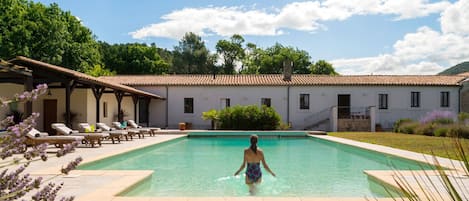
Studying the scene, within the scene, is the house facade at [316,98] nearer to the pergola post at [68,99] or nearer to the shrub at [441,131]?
the shrub at [441,131]

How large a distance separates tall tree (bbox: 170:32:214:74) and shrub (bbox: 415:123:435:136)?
110 ft

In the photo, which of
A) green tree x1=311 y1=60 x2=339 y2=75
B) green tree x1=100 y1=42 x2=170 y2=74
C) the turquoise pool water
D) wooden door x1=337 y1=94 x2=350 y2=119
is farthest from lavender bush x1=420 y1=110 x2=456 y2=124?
green tree x1=100 y1=42 x2=170 y2=74

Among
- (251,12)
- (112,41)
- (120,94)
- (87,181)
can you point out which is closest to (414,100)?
(251,12)

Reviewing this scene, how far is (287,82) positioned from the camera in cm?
2809

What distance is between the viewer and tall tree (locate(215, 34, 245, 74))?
172ft

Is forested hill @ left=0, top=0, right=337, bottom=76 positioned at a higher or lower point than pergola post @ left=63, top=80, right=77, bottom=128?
higher

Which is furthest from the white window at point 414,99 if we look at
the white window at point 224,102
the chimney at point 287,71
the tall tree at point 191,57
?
the tall tree at point 191,57

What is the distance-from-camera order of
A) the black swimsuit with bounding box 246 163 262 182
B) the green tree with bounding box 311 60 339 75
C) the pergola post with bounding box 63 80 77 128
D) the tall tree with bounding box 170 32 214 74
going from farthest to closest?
the tall tree with bounding box 170 32 214 74 → the green tree with bounding box 311 60 339 75 → the pergola post with bounding box 63 80 77 128 → the black swimsuit with bounding box 246 163 262 182

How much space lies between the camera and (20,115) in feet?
54.7

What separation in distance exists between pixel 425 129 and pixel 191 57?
35935 mm

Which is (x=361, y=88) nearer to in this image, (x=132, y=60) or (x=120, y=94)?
(x=120, y=94)

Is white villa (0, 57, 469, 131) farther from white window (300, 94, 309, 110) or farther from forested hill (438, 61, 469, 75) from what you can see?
forested hill (438, 61, 469, 75)

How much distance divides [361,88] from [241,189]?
2188 centimetres

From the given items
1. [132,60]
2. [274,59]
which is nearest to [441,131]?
[274,59]
